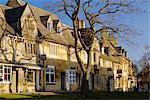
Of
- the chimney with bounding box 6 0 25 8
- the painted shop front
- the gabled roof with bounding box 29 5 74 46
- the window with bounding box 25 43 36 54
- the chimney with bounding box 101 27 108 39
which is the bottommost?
the painted shop front

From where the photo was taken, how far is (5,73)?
46.8m

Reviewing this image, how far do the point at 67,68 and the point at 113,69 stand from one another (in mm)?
29026

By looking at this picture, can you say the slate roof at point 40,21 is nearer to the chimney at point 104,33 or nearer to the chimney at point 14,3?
the chimney at point 14,3

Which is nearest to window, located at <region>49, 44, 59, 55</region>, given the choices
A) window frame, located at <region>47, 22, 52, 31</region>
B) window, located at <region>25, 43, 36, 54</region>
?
window frame, located at <region>47, 22, 52, 31</region>

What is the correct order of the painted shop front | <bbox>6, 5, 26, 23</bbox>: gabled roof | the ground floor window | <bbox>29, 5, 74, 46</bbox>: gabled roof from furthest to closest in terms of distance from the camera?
1. <bbox>29, 5, 74, 46</bbox>: gabled roof
2. <bbox>6, 5, 26, 23</bbox>: gabled roof
3. the painted shop front
4. the ground floor window

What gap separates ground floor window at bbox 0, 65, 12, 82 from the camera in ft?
152

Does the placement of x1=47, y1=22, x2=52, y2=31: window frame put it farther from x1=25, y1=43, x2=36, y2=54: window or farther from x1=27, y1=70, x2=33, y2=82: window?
x1=27, y1=70, x2=33, y2=82: window

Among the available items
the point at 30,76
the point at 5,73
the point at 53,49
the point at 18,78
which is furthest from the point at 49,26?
the point at 5,73

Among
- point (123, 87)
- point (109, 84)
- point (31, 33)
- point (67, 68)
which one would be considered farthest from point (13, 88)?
point (123, 87)

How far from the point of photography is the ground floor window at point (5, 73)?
46.3m

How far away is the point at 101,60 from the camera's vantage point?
79.6 m

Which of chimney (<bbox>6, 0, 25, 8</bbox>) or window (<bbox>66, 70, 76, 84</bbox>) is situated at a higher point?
chimney (<bbox>6, 0, 25, 8</bbox>)

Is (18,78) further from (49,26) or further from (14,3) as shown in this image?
(14,3)

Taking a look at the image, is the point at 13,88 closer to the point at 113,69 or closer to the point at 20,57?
the point at 20,57
